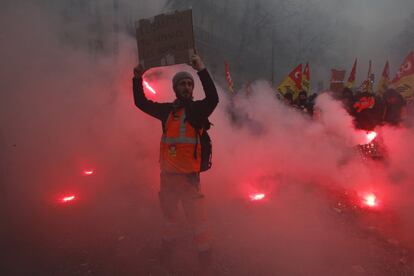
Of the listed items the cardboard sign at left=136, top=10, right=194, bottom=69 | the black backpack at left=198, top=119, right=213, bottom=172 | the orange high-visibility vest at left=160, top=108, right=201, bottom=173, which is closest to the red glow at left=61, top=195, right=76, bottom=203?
the orange high-visibility vest at left=160, top=108, right=201, bottom=173

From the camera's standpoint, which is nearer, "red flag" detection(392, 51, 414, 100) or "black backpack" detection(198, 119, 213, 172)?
"black backpack" detection(198, 119, 213, 172)

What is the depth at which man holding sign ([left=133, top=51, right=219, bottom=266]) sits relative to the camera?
3082mm

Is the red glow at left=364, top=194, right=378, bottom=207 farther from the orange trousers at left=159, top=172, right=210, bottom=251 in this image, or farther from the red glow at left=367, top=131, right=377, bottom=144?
the orange trousers at left=159, top=172, right=210, bottom=251

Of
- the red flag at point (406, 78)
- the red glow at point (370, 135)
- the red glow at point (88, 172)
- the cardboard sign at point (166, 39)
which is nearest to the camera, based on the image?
the cardboard sign at point (166, 39)

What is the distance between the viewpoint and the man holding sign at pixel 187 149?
10.1 ft

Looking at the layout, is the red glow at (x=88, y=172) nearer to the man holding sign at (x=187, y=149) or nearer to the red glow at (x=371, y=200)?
the man holding sign at (x=187, y=149)

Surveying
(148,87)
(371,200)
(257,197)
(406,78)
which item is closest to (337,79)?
(406,78)

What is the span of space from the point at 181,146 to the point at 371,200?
321 cm

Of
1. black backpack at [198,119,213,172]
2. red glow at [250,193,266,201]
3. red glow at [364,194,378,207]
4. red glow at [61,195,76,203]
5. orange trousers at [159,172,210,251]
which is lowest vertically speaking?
red glow at [364,194,378,207]

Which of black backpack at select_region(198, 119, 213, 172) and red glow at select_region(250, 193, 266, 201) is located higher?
black backpack at select_region(198, 119, 213, 172)

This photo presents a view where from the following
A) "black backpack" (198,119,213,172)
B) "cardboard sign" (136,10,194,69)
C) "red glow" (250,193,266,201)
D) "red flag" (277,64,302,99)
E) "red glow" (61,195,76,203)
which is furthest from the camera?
"red flag" (277,64,302,99)

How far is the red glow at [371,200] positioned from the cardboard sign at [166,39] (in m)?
3.36

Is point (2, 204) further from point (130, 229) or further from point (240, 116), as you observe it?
point (240, 116)

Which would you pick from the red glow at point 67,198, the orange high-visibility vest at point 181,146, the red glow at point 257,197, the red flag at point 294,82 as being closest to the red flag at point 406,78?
the red flag at point 294,82
